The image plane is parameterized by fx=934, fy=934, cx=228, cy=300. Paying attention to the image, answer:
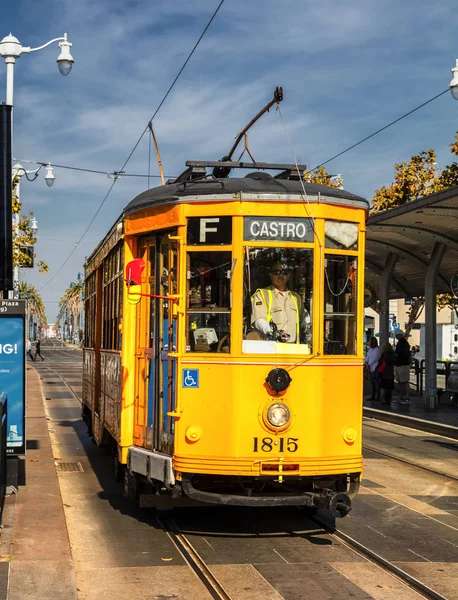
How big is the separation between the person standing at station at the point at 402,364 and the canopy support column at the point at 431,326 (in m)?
1.02

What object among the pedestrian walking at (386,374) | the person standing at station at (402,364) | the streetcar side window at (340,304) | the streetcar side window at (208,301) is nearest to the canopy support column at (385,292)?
the person standing at station at (402,364)

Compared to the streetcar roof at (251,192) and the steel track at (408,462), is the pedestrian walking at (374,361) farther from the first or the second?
the streetcar roof at (251,192)

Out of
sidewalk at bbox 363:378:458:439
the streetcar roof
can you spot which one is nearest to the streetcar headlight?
the streetcar roof

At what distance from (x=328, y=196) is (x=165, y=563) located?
11.2 ft

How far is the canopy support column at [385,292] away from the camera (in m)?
23.5

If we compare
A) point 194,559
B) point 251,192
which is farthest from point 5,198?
point 194,559

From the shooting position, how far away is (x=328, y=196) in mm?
8219

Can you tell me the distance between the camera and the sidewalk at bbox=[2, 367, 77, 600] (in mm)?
6473

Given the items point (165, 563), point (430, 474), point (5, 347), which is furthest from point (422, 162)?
point (165, 563)

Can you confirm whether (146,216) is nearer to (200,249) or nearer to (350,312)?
(200,249)

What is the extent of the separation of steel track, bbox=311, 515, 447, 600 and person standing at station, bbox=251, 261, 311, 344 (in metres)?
1.80

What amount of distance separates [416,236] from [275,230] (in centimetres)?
1211

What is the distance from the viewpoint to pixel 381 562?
291 inches

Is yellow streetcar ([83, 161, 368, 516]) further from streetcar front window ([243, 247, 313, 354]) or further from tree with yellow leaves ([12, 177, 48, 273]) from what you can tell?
tree with yellow leaves ([12, 177, 48, 273])
